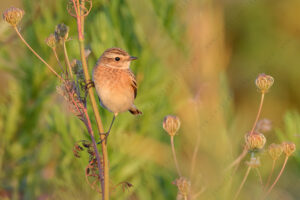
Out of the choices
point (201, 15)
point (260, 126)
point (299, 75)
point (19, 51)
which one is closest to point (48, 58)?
point (19, 51)

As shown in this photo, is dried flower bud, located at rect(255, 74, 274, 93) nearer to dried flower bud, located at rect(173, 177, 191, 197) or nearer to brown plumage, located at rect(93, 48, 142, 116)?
dried flower bud, located at rect(173, 177, 191, 197)

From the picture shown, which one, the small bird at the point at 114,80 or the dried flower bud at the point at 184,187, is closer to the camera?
the dried flower bud at the point at 184,187

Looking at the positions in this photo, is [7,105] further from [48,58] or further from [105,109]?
[105,109]

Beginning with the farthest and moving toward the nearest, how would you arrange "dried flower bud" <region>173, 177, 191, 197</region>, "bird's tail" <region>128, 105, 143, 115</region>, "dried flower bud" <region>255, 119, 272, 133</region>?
"bird's tail" <region>128, 105, 143, 115</region>
"dried flower bud" <region>255, 119, 272, 133</region>
"dried flower bud" <region>173, 177, 191, 197</region>

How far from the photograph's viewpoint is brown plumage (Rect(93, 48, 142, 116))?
1868 millimetres

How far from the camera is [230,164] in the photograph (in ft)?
3.43

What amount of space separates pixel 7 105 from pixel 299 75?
176cm

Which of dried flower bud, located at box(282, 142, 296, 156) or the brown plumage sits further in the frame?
the brown plumage

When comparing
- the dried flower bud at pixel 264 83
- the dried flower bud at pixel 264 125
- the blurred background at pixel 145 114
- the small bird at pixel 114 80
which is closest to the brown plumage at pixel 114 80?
the small bird at pixel 114 80

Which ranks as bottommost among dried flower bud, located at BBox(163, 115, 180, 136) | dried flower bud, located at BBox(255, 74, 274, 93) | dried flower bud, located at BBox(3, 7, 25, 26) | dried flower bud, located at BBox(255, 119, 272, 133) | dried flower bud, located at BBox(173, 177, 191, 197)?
dried flower bud, located at BBox(173, 177, 191, 197)

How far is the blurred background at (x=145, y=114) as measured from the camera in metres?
1.18

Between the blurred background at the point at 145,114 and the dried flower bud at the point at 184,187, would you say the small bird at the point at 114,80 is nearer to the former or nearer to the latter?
the blurred background at the point at 145,114

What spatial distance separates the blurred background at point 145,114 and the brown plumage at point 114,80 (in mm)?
145

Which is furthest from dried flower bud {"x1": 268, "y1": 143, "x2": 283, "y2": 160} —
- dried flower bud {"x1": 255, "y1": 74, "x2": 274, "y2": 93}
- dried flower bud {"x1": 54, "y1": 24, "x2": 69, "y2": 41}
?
dried flower bud {"x1": 54, "y1": 24, "x2": 69, "y2": 41}
